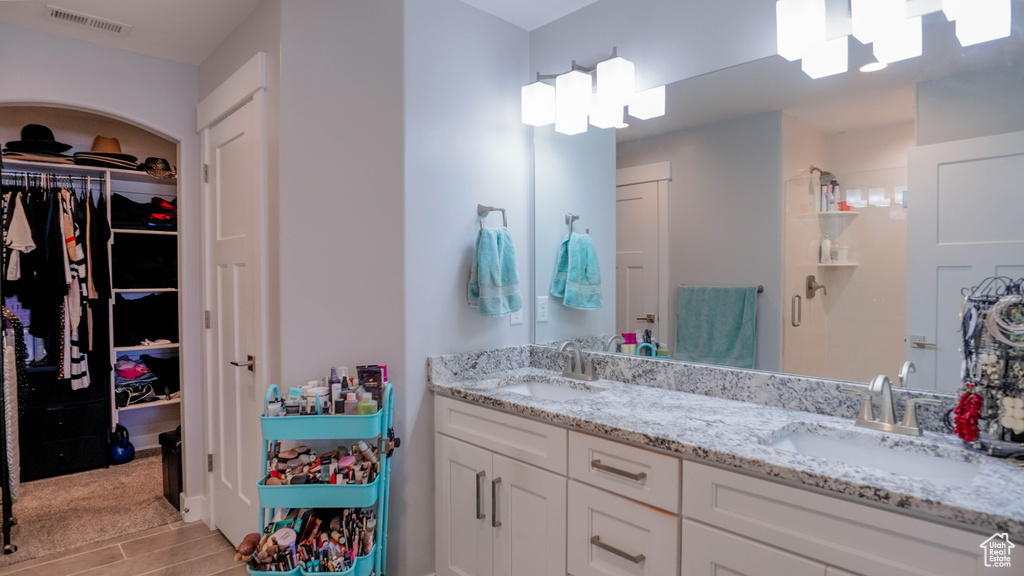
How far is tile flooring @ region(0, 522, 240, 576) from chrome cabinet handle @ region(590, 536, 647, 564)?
176 cm

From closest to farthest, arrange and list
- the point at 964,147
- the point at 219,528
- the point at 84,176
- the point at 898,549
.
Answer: the point at 898,549, the point at 964,147, the point at 219,528, the point at 84,176

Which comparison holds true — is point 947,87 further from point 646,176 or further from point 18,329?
point 18,329

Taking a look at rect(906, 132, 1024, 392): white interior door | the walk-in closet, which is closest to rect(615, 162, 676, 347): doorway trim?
rect(906, 132, 1024, 392): white interior door

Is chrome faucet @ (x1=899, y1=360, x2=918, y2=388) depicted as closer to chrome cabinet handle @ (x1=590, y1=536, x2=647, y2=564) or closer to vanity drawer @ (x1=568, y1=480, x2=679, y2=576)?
vanity drawer @ (x1=568, y1=480, x2=679, y2=576)

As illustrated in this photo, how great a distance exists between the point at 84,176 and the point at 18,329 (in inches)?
43.8

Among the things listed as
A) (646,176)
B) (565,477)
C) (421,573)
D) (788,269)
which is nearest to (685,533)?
(565,477)

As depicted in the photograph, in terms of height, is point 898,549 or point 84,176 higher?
point 84,176

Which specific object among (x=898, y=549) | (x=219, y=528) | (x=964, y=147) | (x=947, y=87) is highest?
(x=947, y=87)

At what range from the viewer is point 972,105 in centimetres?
148

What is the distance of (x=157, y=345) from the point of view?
4.01m

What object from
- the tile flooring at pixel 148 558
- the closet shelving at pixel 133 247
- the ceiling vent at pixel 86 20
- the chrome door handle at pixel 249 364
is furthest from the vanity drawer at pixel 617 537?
the closet shelving at pixel 133 247

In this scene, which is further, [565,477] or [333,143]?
[333,143]

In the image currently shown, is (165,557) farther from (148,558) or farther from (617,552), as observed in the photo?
(617,552)

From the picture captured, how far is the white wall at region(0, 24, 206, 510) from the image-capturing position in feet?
8.53
